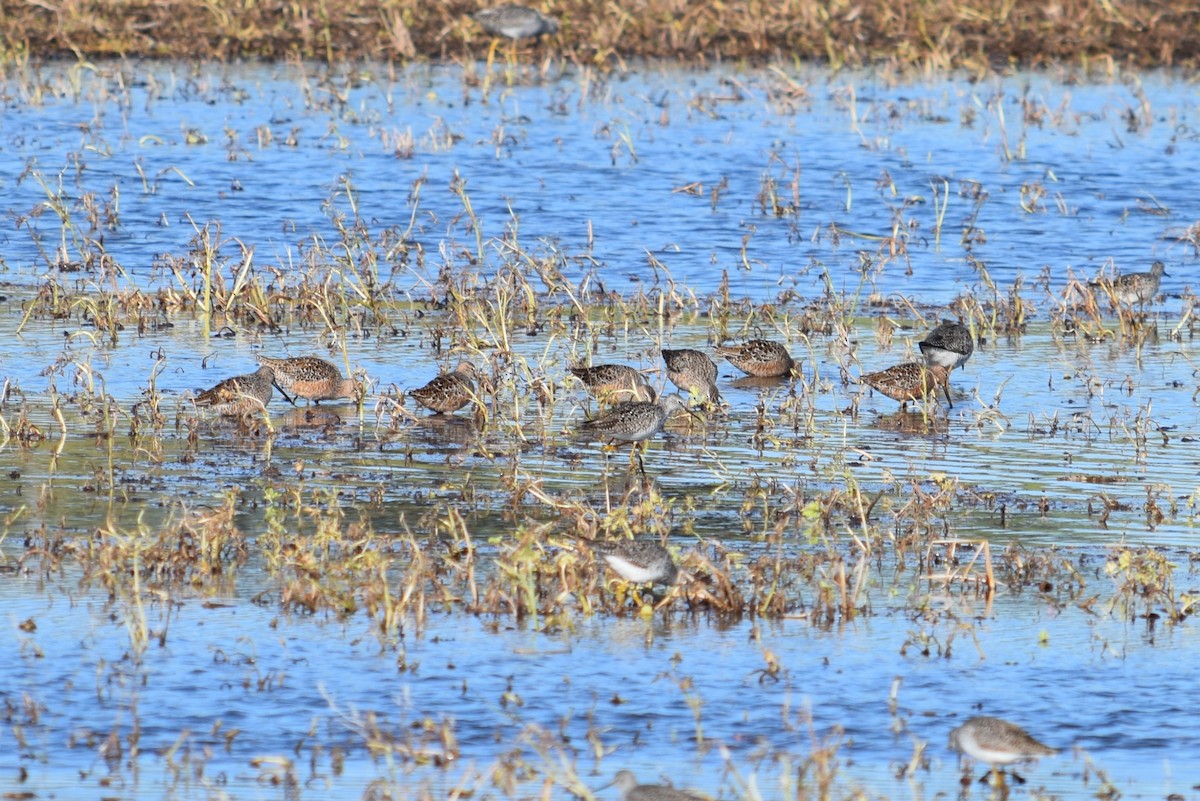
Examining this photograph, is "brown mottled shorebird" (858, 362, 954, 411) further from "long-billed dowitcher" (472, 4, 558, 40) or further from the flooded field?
"long-billed dowitcher" (472, 4, 558, 40)

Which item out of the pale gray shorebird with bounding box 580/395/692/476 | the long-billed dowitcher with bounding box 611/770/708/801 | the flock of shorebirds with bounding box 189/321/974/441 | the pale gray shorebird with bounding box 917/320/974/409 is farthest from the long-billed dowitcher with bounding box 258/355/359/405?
the long-billed dowitcher with bounding box 611/770/708/801

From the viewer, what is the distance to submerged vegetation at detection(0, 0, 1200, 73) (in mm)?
29766

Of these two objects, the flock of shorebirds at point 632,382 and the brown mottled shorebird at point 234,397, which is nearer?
the flock of shorebirds at point 632,382

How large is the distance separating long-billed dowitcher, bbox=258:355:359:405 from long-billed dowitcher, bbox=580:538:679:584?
4574 mm

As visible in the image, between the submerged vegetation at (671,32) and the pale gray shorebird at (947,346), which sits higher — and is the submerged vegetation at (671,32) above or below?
below

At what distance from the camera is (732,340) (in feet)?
49.4

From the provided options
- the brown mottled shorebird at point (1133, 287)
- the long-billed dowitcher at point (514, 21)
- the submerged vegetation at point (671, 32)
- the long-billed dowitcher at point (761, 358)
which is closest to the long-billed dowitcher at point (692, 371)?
the long-billed dowitcher at point (761, 358)

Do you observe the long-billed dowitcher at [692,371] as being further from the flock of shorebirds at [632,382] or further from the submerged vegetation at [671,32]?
the submerged vegetation at [671,32]

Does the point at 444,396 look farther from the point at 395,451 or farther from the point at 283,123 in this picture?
the point at 283,123

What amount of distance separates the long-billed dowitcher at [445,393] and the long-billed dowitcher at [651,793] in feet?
19.7

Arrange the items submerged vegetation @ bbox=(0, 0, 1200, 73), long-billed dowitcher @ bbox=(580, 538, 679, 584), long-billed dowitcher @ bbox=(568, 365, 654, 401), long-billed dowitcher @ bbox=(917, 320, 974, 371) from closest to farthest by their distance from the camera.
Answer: long-billed dowitcher @ bbox=(580, 538, 679, 584), long-billed dowitcher @ bbox=(568, 365, 654, 401), long-billed dowitcher @ bbox=(917, 320, 974, 371), submerged vegetation @ bbox=(0, 0, 1200, 73)

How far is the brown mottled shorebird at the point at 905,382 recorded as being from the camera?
13008mm

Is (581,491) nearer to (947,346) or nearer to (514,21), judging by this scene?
(947,346)

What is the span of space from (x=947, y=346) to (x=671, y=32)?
17712mm
